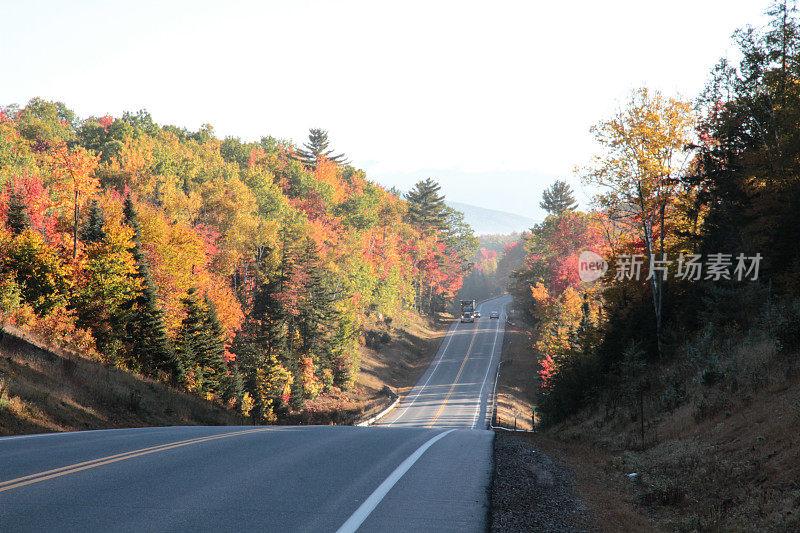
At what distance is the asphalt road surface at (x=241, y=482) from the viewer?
5574 mm

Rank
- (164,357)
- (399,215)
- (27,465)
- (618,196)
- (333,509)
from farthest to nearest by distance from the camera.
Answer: (399,215)
(164,357)
(618,196)
(27,465)
(333,509)

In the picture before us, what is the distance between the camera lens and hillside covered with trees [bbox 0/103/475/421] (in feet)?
108

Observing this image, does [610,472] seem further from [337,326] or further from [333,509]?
[337,326]

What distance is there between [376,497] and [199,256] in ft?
134

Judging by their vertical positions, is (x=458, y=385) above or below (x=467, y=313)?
below

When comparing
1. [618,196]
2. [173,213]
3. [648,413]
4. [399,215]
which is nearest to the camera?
[648,413]

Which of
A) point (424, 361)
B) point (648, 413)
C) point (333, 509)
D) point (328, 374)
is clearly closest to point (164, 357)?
point (328, 374)

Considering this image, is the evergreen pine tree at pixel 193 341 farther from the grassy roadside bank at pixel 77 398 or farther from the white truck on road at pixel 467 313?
the white truck on road at pixel 467 313

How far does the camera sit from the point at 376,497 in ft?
21.7

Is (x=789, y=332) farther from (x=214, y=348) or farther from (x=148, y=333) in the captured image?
(x=214, y=348)

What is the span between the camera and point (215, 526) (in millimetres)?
5406

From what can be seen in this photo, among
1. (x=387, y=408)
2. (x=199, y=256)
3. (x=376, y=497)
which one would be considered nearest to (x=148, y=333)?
(x=199, y=256)

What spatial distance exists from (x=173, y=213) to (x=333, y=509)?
49131 millimetres

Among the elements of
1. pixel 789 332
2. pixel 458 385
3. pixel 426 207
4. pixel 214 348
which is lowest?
pixel 458 385
